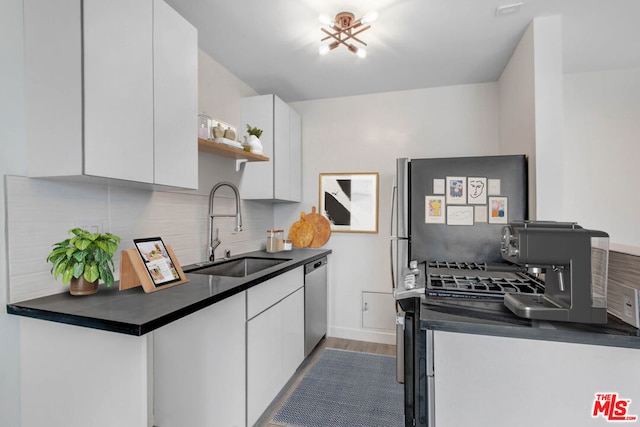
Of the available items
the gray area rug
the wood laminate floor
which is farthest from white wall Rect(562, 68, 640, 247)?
the gray area rug

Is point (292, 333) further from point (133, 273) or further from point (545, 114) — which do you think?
point (545, 114)

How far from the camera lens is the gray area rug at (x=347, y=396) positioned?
1938 millimetres

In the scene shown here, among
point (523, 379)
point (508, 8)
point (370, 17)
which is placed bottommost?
point (523, 379)

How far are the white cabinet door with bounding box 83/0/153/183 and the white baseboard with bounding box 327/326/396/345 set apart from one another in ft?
8.09

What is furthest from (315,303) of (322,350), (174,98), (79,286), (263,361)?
(174,98)

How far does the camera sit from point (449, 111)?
298 centimetres

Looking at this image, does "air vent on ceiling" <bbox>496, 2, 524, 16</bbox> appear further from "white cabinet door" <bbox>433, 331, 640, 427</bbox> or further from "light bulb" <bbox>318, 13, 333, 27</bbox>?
"white cabinet door" <bbox>433, 331, 640, 427</bbox>

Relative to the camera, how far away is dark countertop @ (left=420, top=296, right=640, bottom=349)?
852 millimetres

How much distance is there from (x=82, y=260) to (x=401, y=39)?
7.43 ft

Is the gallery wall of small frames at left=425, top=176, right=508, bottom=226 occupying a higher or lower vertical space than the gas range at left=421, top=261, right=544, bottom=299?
higher

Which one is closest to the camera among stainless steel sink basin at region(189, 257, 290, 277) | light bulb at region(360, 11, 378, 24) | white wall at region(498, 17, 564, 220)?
light bulb at region(360, 11, 378, 24)

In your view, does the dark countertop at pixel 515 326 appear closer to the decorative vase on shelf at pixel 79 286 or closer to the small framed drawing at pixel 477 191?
the small framed drawing at pixel 477 191

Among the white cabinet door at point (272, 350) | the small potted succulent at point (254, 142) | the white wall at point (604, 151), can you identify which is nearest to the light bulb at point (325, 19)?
the small potted succulent at point (254, 142)

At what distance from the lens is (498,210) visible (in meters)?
2.13
